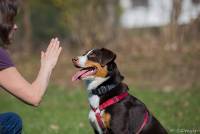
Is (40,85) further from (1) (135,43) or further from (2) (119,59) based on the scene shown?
(1) (135,43)

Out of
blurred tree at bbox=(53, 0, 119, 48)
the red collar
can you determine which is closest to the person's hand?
the red collar

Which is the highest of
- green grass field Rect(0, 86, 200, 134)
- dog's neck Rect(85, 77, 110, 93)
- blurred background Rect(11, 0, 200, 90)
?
dog's neck Rect(85, 77, 110, 93)

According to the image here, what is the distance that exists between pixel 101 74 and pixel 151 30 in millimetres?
13852

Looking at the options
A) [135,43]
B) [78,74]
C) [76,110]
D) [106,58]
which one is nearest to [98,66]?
[106,58]

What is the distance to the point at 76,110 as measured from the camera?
11094mm

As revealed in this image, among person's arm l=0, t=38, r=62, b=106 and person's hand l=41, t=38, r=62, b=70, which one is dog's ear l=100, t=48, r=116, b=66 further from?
person's arm l=0, t=38, r=62, b=106

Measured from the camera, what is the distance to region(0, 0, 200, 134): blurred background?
33.5ft

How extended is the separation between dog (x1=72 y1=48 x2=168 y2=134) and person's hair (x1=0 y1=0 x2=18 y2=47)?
50.2 inches

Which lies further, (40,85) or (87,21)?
(87,21)

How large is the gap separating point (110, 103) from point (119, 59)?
418 inches

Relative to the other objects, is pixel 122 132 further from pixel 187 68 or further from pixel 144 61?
pixel 144 61

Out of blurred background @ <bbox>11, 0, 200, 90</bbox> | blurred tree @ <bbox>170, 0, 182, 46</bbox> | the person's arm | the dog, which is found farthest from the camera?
blurred tree @ <bbox>170, 0, 182, 46</bbox>

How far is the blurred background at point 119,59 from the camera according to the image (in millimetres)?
10211

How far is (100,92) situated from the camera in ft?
21.8
